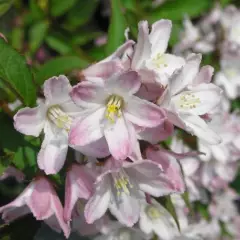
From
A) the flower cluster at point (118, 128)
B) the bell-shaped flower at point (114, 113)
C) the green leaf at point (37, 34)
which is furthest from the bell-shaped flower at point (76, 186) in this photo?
the green leaf at point (37, 34)

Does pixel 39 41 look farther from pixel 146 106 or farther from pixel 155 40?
pixel 146 106

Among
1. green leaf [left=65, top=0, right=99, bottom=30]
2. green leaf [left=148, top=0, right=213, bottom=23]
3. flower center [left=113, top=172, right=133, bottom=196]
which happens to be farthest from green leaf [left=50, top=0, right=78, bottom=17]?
flower center [left=113, top=172, right=133, bottom=196]

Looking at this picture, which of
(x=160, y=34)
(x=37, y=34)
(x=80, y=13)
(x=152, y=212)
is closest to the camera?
(x=160, y=34)

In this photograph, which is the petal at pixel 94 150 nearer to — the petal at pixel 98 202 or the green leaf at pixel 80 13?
the petal at pixel 98 202

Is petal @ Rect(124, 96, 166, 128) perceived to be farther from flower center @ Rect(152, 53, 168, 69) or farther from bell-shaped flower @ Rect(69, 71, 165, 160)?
flower center @ Rect(152, 53, 168, 69)

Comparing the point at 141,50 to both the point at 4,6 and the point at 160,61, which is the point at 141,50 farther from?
the point at 4,6

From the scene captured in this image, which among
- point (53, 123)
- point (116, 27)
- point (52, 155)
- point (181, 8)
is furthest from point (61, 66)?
point (181, 8)
